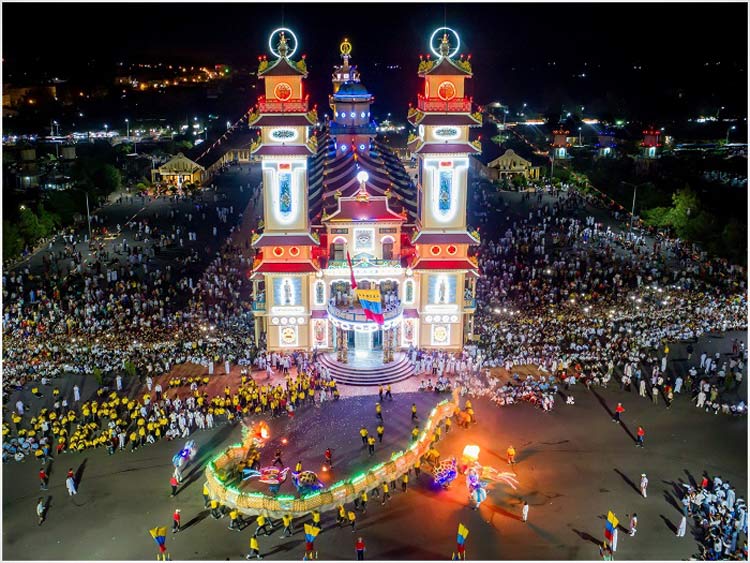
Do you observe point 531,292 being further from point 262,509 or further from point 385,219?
point 262,509

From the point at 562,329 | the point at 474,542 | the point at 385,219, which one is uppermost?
the point at 385,219

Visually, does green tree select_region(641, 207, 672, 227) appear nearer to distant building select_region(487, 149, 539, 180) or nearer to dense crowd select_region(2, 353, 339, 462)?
distant building select_region(487, 149, 539, 180)

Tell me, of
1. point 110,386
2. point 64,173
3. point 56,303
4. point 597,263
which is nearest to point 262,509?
point 110,386

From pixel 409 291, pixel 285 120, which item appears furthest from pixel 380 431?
pixel 285 120

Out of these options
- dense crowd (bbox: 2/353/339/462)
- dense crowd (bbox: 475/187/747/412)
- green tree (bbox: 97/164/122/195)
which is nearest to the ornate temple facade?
dense crowd (bbox: 2/353/339/462)

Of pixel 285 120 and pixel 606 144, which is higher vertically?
pixel 606 144

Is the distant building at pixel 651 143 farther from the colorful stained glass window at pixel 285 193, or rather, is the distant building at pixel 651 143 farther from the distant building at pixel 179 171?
the colorful stained glass window at pixel 285 193

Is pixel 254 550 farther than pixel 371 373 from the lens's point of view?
No

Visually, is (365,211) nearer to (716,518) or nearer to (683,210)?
(716,518)
